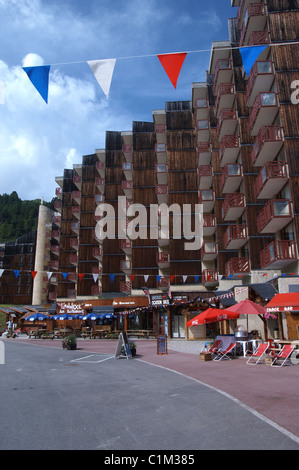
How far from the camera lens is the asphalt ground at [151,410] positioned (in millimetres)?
5059

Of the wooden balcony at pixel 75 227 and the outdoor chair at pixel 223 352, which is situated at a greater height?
the wooden balcony at pixel 75 227

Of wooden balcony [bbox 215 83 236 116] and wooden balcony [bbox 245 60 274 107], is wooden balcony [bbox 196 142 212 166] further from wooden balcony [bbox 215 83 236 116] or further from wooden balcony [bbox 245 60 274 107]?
wooden balcony [bbox 245 60 274 107]

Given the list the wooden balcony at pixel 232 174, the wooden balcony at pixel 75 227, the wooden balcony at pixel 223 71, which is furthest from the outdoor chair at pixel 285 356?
the wooden balcony at pixel 75 227

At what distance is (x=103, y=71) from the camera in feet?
39.3

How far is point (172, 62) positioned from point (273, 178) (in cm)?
1299

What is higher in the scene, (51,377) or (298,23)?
(298,23)

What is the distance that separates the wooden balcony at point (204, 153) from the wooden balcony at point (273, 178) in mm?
16620

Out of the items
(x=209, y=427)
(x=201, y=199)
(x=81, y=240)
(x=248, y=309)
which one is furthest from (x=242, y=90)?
(x=81, y=240)

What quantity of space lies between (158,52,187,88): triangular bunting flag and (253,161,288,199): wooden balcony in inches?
498

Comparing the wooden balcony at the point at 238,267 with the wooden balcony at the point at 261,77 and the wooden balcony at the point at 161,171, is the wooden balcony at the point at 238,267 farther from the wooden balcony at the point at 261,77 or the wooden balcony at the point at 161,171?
the wooden balcony at the point at 161,171

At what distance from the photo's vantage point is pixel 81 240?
190 ft

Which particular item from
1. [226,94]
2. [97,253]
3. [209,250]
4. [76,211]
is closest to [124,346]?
[209,250]
